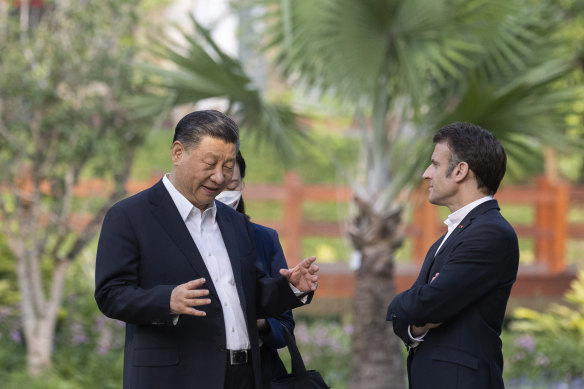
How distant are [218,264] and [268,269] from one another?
0.43m

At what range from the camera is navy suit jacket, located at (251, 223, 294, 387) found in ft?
9.08

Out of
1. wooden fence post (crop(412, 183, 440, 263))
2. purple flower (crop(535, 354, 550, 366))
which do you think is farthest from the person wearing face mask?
wooden fence post (crop(412, 183, 440, 263))

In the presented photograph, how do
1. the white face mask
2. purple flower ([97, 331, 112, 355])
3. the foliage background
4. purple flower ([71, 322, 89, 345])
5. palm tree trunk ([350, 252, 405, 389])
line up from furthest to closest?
purple flower ([71, 322, 89, 345])
purple flower ([97, 331, 112, 355])
the foliage background
palm tree trunk ([350, 252, 405, 389])
the white face mask

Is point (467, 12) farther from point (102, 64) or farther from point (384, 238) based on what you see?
point (102, 64)

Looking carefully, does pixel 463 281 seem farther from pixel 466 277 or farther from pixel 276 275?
pixel 276 275

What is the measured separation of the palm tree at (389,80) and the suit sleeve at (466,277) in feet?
9.38

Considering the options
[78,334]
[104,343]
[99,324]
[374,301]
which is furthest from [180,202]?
[99,324]

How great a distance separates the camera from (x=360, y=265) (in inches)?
251

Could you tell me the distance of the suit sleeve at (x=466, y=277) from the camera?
2.62 meters

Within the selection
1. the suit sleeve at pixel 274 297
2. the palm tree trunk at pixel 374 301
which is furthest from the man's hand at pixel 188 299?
Answer: the palm tree trunk at pixel 374 301

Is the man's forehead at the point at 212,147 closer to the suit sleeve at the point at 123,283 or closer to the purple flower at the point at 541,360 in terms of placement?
the suit sleeve at the point at 123,283

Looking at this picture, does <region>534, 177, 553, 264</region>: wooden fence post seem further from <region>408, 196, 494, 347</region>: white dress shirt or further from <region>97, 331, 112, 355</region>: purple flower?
<region>408, 196, 494, 347</region>: white dress shirt

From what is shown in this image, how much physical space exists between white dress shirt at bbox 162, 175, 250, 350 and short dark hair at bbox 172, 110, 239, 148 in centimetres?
19

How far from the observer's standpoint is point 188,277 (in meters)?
2.48
